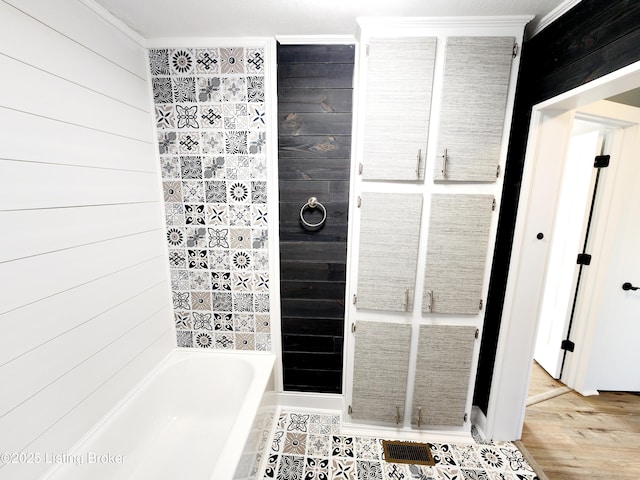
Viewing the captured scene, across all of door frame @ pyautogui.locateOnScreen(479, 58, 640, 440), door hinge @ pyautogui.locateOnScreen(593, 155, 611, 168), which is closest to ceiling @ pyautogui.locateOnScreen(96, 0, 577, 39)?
door frame @ pyautogui.locateOnScreen(479, 58, 640, 440)

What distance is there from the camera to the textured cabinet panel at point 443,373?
1.62 meters

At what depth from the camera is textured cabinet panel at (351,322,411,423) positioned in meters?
1.65

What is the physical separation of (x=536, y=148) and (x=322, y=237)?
1.29 m

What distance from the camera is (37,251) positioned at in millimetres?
1027

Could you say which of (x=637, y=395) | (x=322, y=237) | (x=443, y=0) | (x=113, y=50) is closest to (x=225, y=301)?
(x=322, y=237)

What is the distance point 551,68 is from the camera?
1.31 metres

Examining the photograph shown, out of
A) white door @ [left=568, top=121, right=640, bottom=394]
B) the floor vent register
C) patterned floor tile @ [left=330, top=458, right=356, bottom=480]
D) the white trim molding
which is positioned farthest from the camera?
white door @ [left=568, top=121, right=640, bottom=394]

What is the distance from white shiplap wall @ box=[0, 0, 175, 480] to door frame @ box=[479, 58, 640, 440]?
2.21 meters

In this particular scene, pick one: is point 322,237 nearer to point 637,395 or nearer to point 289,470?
point 289,470

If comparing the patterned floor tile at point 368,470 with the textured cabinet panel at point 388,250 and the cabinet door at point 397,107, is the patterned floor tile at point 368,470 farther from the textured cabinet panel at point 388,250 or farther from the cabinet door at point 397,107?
the cabinet door at point 397,107

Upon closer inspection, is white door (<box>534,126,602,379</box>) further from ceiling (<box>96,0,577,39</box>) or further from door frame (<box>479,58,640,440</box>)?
ceiling (<box>96,0,577,39</box>)

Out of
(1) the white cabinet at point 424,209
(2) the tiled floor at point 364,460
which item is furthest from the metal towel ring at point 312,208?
(2) the tiled floor at point 364,460

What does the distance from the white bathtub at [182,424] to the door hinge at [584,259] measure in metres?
2.47

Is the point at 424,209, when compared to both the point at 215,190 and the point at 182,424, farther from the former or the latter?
the point at 182,424
